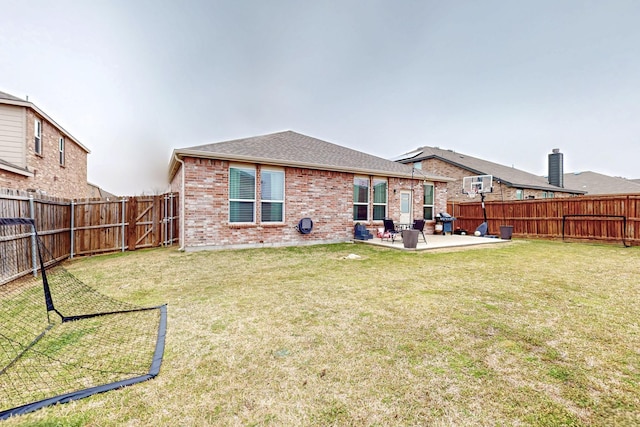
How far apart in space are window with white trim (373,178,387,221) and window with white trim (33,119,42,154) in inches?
579

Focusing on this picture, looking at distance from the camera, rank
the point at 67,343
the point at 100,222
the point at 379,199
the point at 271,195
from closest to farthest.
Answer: the point at 67,343
the point at 100,222
the point at 271,195
the point at 379,199

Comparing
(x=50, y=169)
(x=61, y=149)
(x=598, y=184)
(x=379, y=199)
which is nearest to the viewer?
(x=379, y=199)

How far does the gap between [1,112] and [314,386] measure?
16.0m

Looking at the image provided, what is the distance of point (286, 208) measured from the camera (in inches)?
386

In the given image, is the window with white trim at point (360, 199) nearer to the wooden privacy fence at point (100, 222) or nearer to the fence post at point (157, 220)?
the wooden privacy fence at point (100, 222)

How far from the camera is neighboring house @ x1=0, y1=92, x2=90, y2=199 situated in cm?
1015

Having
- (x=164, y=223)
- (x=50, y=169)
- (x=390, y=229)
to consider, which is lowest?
(x=390, y=229)

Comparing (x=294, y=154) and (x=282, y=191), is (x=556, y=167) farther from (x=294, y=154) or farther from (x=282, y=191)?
(x=282, y=191)

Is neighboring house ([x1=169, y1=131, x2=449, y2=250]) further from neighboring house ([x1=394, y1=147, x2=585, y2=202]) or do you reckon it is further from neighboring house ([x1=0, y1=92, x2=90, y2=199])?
neighboring house ([x1=394, y1=147, x2=585, y2=202])

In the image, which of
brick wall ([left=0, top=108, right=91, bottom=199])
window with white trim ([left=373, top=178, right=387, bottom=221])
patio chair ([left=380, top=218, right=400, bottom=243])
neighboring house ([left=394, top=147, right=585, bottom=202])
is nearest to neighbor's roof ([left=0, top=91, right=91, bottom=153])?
brick wall ([left=0, top=108, right=91, bottom=199])

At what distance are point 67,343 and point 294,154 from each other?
8522 millimetres

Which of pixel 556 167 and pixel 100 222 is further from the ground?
pixel 556 167

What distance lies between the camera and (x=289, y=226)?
9867 mm

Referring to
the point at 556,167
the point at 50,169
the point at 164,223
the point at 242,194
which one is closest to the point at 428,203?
the point at 242,194
